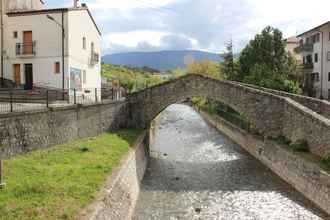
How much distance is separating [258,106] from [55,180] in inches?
607

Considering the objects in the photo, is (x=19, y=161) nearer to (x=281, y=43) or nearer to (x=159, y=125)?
(x=159, y=125)

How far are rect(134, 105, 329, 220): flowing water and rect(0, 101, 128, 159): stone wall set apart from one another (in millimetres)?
4040

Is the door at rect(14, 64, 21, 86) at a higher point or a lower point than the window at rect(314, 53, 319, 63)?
lower

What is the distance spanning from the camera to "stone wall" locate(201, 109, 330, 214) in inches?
578

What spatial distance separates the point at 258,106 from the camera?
23.6 metres

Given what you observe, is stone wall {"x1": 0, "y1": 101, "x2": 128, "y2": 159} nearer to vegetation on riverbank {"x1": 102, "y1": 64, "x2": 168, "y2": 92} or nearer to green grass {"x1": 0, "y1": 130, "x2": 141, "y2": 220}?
green grass {"x1": 0, "y1": 130, "x2": 141, "y2": 220}

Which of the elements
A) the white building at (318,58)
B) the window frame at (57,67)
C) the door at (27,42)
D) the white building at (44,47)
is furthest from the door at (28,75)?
the white building at (318,58)

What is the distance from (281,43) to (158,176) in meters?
25.8

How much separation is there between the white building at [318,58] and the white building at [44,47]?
2455 centimetres

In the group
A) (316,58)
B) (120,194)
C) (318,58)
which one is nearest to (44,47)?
(120,194)

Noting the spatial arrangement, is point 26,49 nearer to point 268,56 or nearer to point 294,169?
point 294,169

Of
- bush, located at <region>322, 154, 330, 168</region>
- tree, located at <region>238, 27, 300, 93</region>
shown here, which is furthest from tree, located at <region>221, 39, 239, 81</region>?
bush, located at <region>322, 154, 330, 168</region>

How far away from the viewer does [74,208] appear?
951 cm

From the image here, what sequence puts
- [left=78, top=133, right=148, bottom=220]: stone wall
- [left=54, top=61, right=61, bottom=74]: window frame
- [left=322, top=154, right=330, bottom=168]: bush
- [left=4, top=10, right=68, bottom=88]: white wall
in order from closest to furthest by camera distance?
[left=78, top=133, right=148, bottom=220]: stone wall
[left=322, top=154, right=330, bottom=168]: bush
[left=4, top=10, right=68, bottom=88]: white wall
[left=54, top=61, right=61, bottom=74]: window frame
